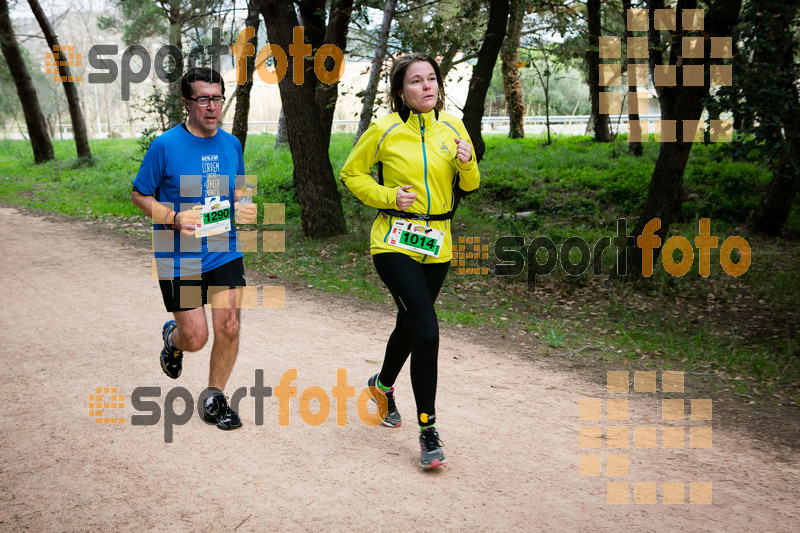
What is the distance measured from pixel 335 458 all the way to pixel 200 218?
1.79m

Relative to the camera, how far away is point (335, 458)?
425cm

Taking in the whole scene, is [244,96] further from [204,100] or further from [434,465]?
[434,465]

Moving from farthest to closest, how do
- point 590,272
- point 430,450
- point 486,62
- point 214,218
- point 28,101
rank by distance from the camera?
point 28,101
point 486,62
point 590,272
point 214,218
point 430,450

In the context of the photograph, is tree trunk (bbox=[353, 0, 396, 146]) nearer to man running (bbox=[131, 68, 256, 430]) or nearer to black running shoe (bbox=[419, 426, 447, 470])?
man running (bbox=[131, 68, 256, 430])

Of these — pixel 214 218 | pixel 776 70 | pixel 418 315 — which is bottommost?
pixel 418 315

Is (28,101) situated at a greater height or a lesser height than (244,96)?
greater

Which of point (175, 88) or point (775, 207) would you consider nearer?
point (775, 207)

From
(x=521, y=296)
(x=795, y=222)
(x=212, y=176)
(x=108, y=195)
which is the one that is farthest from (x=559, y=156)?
(x=212, y=176)

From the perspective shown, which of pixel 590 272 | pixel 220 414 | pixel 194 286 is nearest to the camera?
pixel 194 286

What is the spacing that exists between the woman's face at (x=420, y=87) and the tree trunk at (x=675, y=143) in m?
5.75

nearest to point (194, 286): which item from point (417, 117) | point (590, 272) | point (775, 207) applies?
point (417, 117)

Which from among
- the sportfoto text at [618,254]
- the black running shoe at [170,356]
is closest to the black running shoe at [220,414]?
the black running shoe at [170,356]

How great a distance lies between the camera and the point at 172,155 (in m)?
4.27

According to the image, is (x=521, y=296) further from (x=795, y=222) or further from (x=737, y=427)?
(x=795, y=222)
